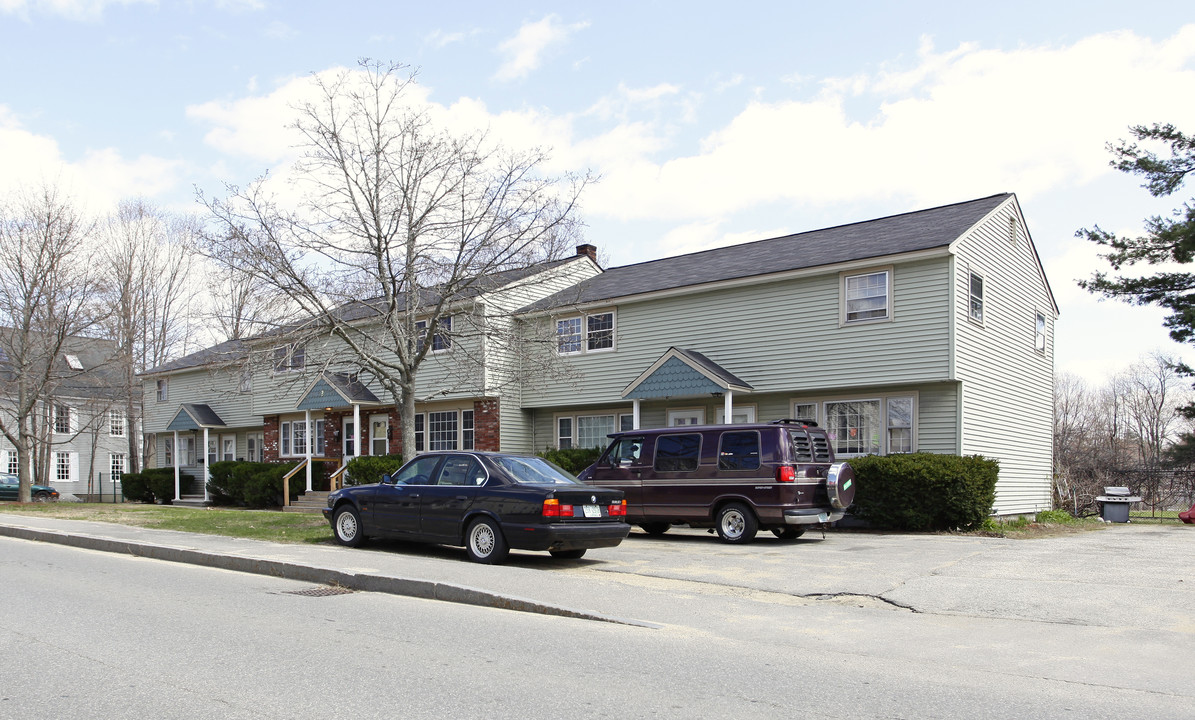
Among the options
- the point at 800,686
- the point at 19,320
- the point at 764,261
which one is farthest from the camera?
the point at 19,320

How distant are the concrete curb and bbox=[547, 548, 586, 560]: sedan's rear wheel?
10.2 ft

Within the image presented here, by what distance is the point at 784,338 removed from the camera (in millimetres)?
20391

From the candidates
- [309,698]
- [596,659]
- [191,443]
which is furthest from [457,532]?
[191,443]

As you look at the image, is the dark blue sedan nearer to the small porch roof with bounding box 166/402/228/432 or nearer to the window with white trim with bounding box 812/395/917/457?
the window with white trim with bounding box 812/395/917/457

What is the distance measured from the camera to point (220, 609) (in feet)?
28.7

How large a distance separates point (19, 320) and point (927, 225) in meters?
26.3

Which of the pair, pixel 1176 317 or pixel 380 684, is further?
pixel 1176 317

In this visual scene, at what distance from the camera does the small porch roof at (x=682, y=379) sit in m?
20.2

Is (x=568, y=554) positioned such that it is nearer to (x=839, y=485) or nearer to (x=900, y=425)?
(x=839, y=485)

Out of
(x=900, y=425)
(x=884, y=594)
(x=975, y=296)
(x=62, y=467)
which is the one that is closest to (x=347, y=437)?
(x=900, y=425)

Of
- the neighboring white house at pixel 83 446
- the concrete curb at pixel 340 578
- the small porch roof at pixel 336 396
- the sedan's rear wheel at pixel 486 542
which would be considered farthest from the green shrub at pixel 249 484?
the sedan's rear wheel at pixel 486 542

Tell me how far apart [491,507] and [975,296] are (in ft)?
40.7

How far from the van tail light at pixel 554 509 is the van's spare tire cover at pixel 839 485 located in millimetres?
4964

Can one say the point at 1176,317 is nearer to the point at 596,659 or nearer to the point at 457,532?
the point at 457,532
